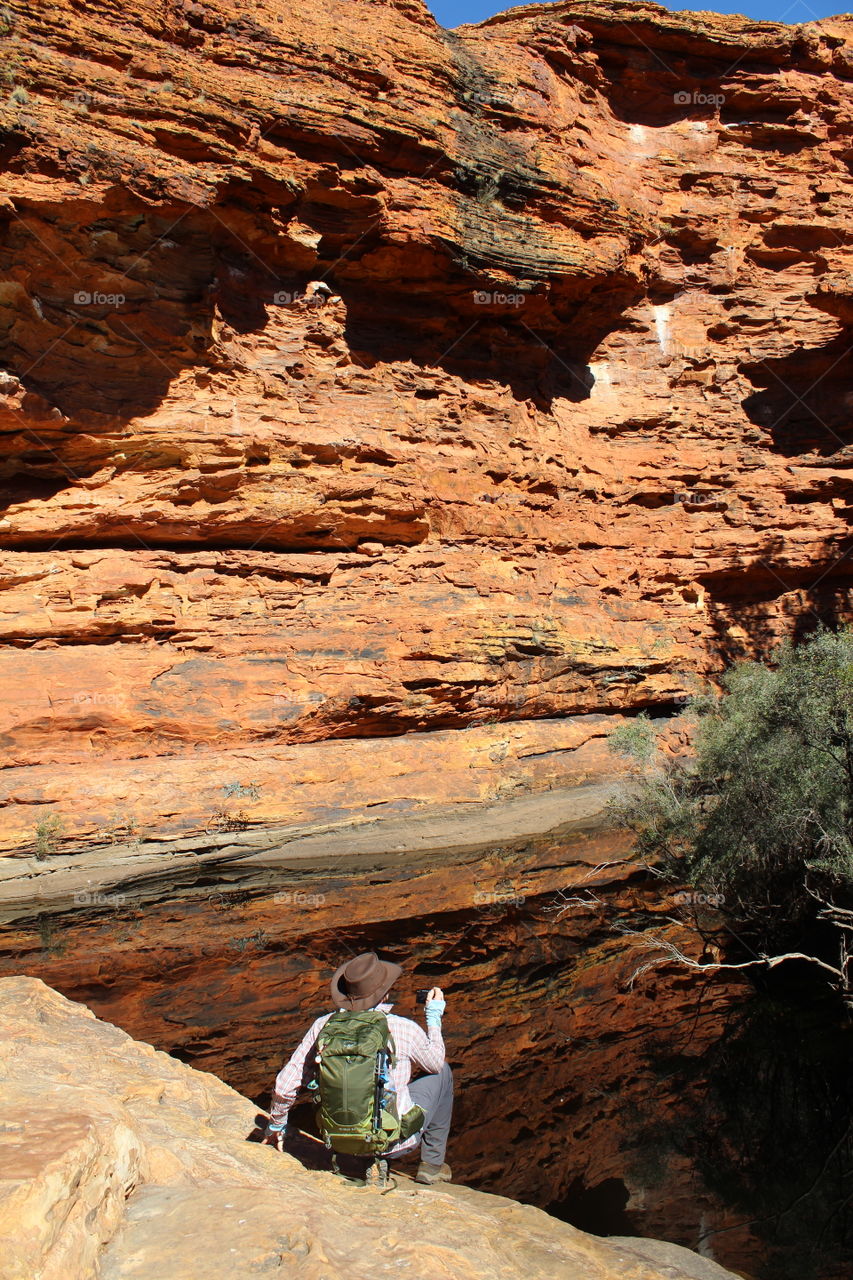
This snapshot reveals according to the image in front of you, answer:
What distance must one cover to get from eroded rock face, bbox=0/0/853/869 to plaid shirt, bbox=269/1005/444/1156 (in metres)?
9.04

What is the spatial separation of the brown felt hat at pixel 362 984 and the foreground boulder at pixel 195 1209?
2.60 feet

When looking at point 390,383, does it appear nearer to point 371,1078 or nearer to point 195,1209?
point 371,1078

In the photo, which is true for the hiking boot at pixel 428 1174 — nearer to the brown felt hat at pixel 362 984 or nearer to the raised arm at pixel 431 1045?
the raised arm at pixel 431 1045

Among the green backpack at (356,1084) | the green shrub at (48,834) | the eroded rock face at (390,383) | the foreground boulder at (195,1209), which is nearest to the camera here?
the foreground boulder at (195,1209)

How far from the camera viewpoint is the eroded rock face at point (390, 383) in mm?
13648

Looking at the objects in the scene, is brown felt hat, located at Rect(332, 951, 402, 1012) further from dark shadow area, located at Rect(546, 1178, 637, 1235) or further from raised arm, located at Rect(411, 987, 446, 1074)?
dark shadow area, located at Rect(546, 1178, 637, 1235)

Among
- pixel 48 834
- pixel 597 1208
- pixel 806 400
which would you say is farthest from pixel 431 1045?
pixel 806 400

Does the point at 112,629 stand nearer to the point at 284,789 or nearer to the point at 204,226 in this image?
the point at 284,789

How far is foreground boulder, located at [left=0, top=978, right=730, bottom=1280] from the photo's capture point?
8.97 feet

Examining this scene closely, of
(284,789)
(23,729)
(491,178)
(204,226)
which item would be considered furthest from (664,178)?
(23,729)

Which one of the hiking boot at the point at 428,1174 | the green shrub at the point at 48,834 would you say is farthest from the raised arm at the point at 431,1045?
the green shrub at the point at 48,834

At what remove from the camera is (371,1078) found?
12.4ft

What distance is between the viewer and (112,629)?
1412cm

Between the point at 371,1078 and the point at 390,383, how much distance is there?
16169mm
